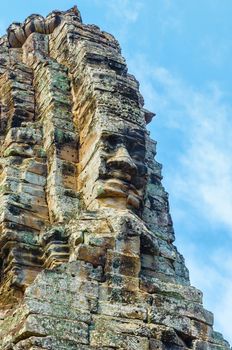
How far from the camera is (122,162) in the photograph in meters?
16.5

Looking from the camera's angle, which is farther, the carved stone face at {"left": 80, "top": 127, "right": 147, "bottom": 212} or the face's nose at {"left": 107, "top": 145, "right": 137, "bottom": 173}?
the face's nose at {"left": 107, "top": 145, "right": 137, "bottom": 173}

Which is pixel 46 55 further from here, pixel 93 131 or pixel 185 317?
pixel 185 317

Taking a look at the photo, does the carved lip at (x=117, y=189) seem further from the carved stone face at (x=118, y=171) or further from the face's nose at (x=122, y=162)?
the face's nose at (x=122, y=162)

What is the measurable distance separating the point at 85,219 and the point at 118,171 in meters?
1.38

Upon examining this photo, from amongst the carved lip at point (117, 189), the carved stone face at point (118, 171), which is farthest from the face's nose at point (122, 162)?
the carved lip at point (117, 189)

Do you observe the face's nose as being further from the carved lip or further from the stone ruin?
the carved lip

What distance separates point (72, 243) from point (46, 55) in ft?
26.2

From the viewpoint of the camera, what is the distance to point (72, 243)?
15.1m

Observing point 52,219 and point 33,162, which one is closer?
point 52,219

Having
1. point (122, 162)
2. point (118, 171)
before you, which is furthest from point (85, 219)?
point (122, 162)

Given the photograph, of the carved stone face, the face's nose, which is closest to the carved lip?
the carved stone face

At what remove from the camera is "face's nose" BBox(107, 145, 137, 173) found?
648 inches

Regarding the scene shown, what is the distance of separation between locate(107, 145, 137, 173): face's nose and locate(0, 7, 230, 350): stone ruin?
0.02 metres

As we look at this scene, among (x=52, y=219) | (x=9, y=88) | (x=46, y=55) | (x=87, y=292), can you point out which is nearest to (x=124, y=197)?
(x=52, y=219)
